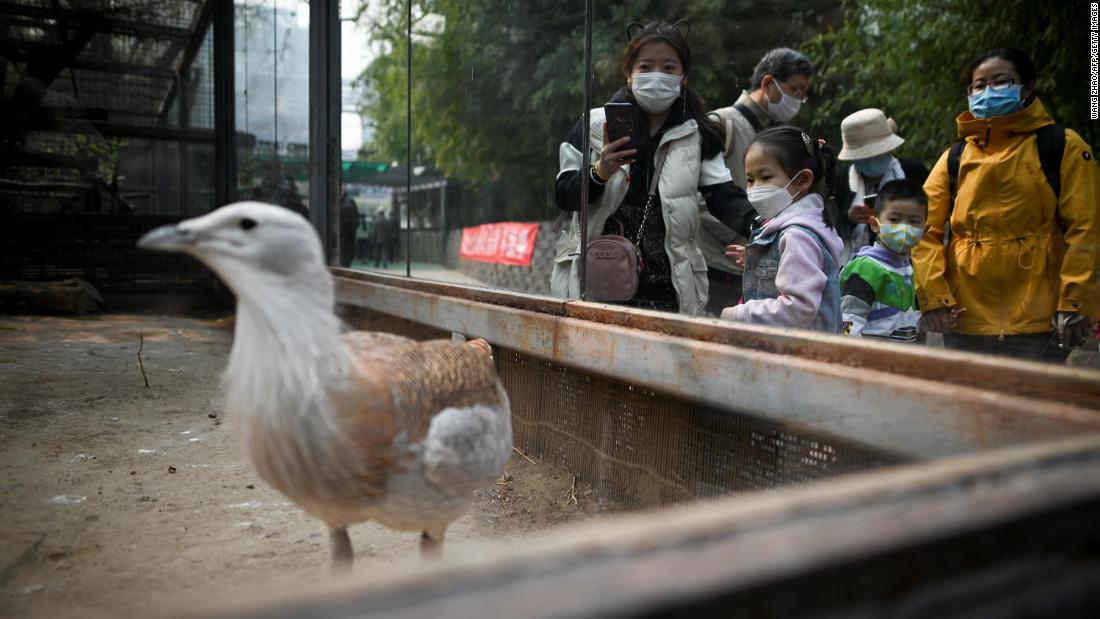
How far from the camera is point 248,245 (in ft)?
3.12

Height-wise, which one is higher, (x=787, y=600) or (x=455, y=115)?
(x=455, y=115)

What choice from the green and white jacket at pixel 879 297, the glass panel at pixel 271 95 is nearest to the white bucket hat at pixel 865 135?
the green and white jacket at pixel 879 297

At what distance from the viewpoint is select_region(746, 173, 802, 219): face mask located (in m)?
2.30

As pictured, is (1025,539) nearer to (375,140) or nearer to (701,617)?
(701,617)

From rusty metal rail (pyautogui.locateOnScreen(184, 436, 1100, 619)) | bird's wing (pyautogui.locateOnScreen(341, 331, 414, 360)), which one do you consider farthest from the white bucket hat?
rusty metal rail (pyautogui.locateOnScreen(184, 436, 1100, 619))

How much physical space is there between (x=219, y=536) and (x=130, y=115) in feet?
3.74

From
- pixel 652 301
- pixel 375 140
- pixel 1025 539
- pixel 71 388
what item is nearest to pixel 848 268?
pixel 652 301

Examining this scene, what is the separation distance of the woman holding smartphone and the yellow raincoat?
68cm

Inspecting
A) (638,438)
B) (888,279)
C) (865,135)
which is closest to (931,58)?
(865,135)

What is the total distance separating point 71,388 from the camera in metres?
2.22

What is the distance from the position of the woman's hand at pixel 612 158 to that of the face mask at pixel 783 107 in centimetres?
105

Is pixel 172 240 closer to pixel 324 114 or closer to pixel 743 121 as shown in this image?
pixel 324 114

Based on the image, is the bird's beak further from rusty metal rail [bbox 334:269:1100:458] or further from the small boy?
the small boy

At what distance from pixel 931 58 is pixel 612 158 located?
96.6 inches
